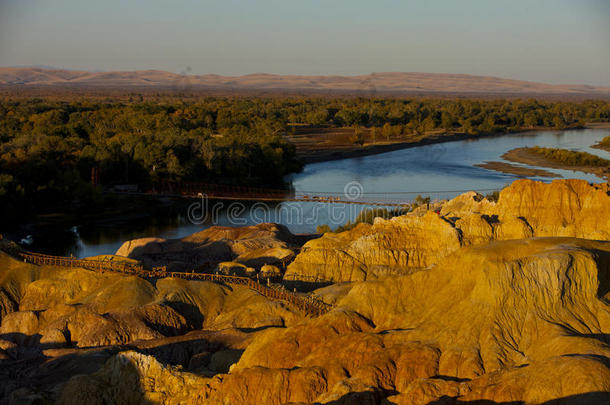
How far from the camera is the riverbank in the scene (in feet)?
→ 353

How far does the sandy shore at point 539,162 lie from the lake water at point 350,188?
70.7 inches

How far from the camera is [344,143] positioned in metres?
121

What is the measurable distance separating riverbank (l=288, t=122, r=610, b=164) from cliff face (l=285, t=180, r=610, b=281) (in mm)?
64117

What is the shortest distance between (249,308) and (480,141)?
110 m

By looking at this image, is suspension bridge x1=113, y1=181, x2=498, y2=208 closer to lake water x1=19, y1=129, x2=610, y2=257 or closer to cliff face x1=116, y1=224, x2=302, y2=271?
lake water x1=19, y1=129, x2=610, y2=257

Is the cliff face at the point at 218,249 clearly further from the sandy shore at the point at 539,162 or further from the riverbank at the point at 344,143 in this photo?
the riverbank at the point at 344,143

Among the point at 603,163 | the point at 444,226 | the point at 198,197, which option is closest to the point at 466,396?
the point at 444,226

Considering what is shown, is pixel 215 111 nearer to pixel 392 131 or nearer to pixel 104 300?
pixel 392 131

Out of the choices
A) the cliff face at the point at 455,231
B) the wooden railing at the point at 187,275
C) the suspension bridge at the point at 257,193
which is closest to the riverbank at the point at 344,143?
the suspension bridge at the point at 257,193

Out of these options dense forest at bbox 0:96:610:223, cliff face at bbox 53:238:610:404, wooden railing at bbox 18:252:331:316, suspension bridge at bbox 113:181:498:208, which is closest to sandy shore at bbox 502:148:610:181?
suspension bridge at bbox 113:181:498:208

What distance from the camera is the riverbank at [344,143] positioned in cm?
10762

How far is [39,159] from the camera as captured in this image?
6869 centimetres

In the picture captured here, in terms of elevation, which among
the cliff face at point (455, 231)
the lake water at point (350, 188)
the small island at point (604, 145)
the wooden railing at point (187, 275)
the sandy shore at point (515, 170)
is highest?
the cliff face at point (455, 231)

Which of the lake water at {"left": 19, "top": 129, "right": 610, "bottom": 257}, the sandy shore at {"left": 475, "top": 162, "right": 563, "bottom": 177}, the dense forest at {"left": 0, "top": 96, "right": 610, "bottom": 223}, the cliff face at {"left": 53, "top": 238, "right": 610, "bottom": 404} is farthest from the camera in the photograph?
the sandy shore at {"left": 475, "top": 162, "right": 563, "bottom": 177}
